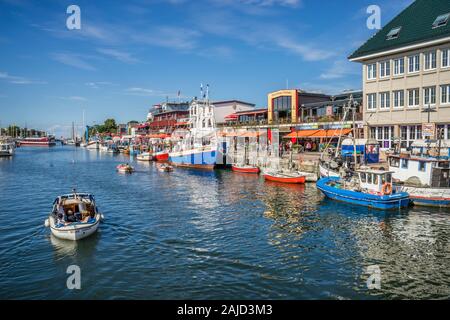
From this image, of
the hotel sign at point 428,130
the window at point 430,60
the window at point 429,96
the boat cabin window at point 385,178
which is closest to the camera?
the boat cabin window at point 385,178

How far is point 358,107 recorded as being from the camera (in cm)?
6353

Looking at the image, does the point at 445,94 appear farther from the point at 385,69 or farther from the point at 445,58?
the point at 385,69

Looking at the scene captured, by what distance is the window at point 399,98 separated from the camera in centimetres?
4909

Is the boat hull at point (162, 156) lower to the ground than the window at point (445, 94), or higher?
Result: lower

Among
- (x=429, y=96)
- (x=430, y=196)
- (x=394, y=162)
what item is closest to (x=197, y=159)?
(x=429, y=96)

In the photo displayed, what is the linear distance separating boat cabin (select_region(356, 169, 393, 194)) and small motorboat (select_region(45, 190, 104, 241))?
23.1m

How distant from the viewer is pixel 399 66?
161ft

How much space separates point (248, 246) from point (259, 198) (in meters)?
16.3

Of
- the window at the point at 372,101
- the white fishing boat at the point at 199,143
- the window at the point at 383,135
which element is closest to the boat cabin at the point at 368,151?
the window at the point at 383,135

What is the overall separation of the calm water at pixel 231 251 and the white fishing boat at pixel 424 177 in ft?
5.00

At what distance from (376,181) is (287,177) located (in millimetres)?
15936

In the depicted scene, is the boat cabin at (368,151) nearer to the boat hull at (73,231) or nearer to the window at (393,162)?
the window at (393,162)
